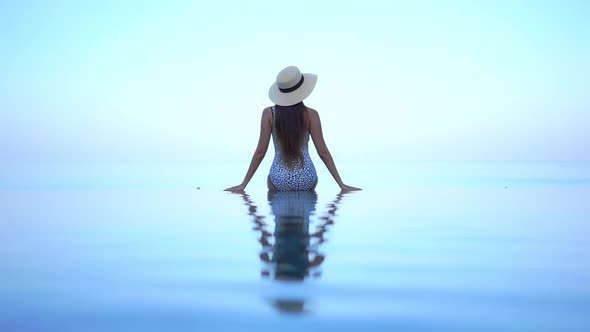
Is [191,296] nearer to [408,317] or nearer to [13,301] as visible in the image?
[13,301]

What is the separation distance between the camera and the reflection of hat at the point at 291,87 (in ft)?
27.0

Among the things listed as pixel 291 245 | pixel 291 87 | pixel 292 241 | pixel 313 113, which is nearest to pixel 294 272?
pixel 291 245

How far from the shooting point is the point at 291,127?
810 cm

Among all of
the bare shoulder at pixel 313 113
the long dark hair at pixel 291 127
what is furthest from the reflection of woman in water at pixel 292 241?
the bare shoulder at pixel 313 113

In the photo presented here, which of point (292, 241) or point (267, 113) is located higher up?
point (267, 113)

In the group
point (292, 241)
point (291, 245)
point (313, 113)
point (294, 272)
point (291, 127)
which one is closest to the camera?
point (294, 272)

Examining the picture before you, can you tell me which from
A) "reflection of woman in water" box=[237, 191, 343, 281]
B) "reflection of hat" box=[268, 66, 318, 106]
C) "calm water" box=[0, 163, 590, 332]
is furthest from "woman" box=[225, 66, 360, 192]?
"calm water" box=[0, 163, 590, 332]

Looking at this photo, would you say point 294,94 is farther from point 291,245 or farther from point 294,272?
point 294,272

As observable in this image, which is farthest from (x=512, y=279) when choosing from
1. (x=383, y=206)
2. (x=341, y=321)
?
(x=383, y=206)

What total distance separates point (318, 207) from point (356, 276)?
3.60m

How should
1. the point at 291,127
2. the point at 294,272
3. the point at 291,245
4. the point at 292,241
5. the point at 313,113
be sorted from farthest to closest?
1. the point at 313,113
2. the point at 291,127
3. the point at 292,241
4. the point at 291,245
5. the point at 294,272

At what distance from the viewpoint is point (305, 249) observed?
3617 millimetres

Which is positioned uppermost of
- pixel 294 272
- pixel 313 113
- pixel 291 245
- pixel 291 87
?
pixel 291 87

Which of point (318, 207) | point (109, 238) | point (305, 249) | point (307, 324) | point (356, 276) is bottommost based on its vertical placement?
point (307, 324)
